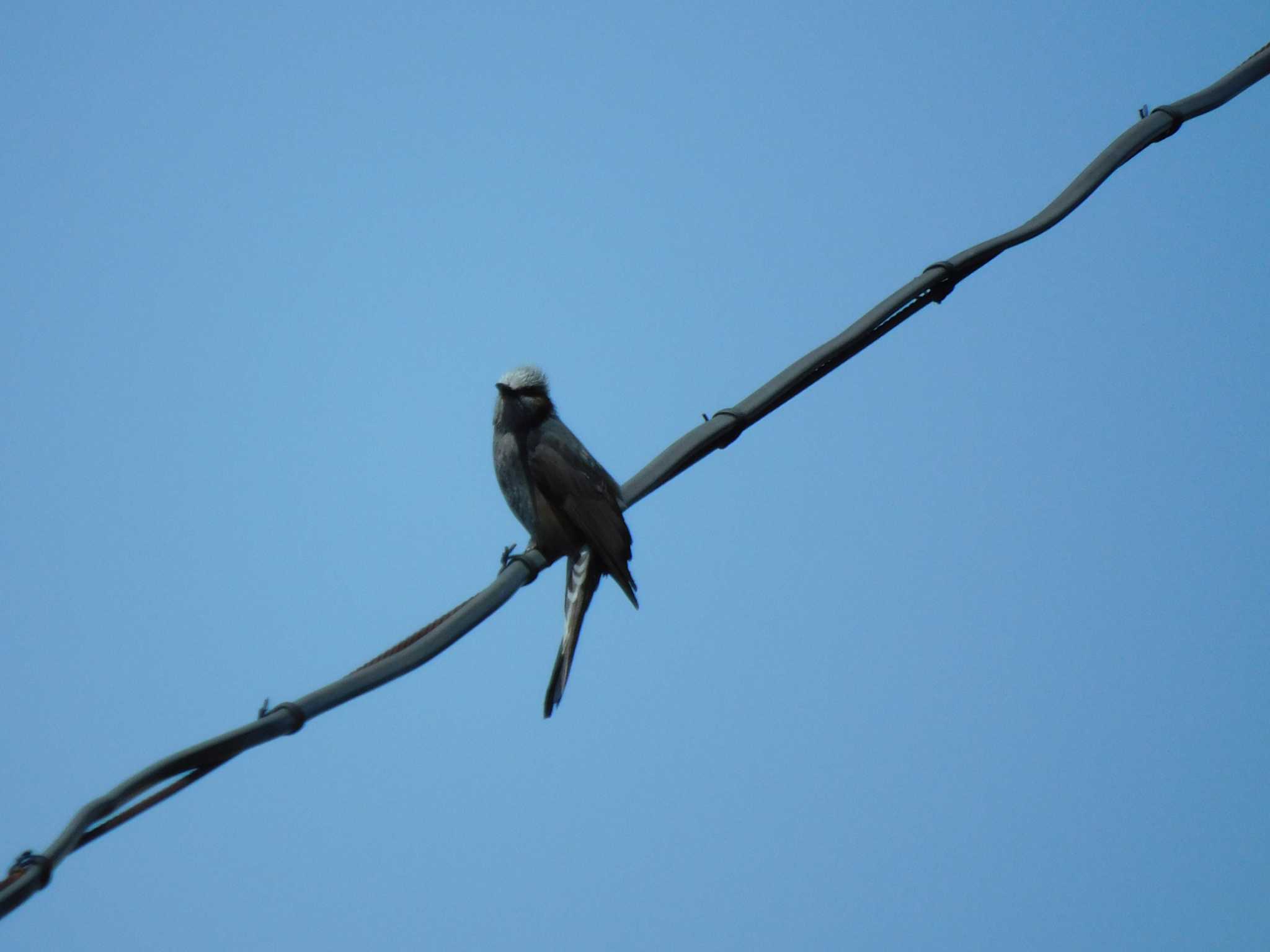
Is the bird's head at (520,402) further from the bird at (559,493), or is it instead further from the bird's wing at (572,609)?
the bird's wing at (572,609)

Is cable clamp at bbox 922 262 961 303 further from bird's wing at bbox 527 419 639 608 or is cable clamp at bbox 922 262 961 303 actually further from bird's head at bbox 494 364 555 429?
bird's head at bbox 494 364 555 429

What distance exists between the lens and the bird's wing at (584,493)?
7.07 meters

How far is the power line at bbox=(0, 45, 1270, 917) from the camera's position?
2904 mm

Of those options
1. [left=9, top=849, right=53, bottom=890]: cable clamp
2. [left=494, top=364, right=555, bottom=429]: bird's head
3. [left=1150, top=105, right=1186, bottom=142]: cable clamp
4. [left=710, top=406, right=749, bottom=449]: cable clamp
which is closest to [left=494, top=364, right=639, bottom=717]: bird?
[left=494, top=364, right=555, bottom=429]: bird's head

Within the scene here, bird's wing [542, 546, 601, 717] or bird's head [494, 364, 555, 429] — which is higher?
bird's head [494, 364, 555, 429]

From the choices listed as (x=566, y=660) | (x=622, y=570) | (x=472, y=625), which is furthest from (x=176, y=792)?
(x=622, y=570)

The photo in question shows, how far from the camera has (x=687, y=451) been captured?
193 inches

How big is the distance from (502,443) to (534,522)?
60 centimetres

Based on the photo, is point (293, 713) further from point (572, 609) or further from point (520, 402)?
point (520, 402)

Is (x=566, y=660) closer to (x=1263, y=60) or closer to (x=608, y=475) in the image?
(x=608, y=475)

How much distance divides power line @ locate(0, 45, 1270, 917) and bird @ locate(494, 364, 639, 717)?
1.63 metres

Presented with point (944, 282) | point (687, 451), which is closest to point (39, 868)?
point (687, 451)

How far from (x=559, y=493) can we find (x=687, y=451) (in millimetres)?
2669

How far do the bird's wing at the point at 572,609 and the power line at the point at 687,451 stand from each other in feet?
2.81
